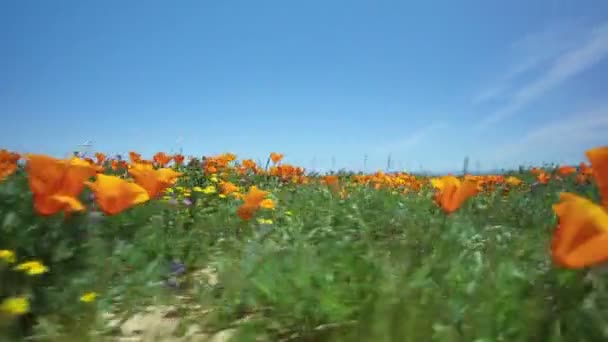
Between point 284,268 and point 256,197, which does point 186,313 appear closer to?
point 284,268

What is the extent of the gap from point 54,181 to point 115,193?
294mm

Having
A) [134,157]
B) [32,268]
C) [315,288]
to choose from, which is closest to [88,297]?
[32,268]

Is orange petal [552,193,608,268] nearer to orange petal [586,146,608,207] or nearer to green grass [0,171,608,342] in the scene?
orange petal [586,146,608,207]

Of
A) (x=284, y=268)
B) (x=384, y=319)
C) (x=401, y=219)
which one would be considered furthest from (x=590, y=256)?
(x=401, y=219)

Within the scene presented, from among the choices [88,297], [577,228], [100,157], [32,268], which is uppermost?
[100,157]

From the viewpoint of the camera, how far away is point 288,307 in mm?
2033

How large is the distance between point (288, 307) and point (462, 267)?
79cm

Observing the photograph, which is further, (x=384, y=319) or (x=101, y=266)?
(x=101, y=266)

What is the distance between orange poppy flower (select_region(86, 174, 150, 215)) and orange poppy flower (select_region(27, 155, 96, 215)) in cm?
19

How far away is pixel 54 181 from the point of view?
6.20 ft

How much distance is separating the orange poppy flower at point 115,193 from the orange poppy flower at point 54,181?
0.62ft

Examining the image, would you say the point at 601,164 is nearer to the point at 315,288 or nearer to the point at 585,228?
the point at 585,228

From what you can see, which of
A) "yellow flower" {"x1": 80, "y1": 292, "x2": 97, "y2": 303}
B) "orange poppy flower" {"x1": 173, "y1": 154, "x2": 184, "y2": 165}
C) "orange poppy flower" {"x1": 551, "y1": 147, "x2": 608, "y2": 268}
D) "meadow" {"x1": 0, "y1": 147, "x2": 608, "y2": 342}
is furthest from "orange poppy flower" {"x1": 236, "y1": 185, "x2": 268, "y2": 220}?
"orange poppy flower" {"x1": 173, "y1": 154, "x2": 184, "y2": 165}

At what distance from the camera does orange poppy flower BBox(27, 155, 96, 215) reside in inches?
72.2
